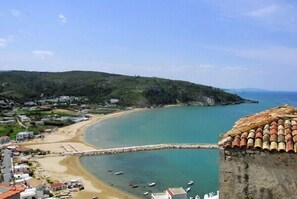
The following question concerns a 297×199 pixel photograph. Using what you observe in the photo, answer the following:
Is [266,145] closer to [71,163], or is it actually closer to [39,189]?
[39,189]

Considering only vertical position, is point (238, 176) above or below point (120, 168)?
above

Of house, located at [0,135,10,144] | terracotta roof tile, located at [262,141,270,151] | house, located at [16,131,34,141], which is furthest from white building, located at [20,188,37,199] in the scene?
house, located at [16,131,34,141]

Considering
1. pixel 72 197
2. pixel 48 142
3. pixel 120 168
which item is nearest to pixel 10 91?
pixel 48 142

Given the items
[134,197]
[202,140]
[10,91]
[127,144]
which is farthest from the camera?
[10,91]

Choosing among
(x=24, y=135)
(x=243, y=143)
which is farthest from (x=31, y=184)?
(x=243, y=143)

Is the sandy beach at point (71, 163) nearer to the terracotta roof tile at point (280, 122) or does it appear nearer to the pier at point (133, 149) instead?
Answer: the pier at point (133, 149)

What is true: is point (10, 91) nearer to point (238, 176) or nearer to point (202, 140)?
point (202, 140)
